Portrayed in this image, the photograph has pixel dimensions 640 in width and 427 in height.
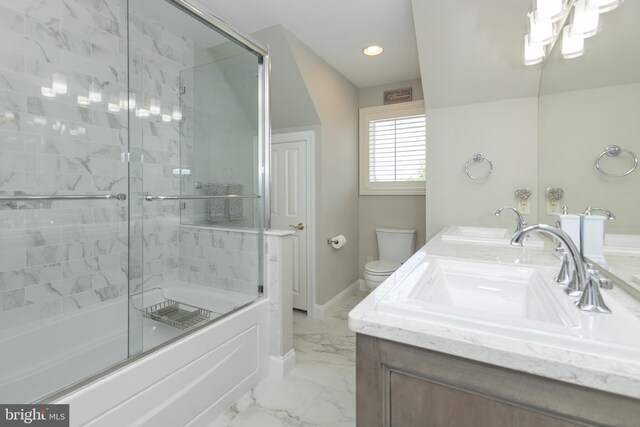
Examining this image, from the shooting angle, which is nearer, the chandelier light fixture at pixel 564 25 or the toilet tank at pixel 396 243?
the chandelier light fixture at pixel 564 25

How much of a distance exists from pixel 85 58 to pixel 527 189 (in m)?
2.95

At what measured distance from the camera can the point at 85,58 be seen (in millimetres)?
1847

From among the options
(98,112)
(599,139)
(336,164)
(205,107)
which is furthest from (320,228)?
(599,139)

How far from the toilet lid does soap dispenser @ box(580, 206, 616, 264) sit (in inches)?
68.9

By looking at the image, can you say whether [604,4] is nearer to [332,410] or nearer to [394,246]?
[332,410]

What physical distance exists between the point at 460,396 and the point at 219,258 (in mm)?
1828

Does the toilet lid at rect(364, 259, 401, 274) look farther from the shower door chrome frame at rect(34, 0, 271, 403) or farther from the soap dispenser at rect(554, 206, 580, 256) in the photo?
the soap dispenser at rect(554, 206, 580, 256)

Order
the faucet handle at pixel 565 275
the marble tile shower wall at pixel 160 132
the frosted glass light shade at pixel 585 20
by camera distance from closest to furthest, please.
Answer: the faucet handle at pixel 565 275, the frosted glass light shade at pixel 585 20, the marble tile shower wall at pixel 160 132

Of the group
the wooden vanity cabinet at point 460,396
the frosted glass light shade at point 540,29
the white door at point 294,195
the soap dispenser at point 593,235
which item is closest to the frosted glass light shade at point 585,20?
the frosted glass light shade at point 540,29

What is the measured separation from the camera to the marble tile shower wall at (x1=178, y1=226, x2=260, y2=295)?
6.42 feet

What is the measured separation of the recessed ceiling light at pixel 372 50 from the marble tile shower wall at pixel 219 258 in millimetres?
A: 1765

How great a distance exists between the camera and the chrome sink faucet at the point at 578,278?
689 mm

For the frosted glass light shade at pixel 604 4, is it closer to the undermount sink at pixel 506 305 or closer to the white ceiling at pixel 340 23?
the undermount sink at pixel 506 305

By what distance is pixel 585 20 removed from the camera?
1246 mm
